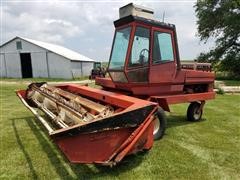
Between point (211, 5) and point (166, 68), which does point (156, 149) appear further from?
point (211, 5)

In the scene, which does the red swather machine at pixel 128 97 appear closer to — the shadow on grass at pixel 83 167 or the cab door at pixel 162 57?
the cab door at pixel 162 57

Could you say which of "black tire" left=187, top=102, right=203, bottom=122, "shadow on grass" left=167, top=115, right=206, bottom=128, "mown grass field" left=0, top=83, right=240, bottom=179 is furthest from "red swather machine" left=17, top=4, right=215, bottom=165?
"mown grass field" left=0, top=83, right=240, bottom=179

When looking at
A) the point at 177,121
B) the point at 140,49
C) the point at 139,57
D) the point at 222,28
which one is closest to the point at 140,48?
the point at 140,49

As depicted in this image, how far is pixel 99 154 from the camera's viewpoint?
11.6 ft

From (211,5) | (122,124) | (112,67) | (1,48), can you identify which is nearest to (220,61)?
(211,5)

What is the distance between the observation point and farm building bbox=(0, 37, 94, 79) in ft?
94.8

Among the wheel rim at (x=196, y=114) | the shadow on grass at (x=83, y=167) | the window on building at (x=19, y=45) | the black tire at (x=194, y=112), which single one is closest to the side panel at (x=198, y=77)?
the black tire at (x=194, y=112)

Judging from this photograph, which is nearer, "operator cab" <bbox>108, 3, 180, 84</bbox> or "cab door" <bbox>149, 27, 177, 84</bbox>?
"operator cab" <bbox>108, 3, 180, 84</bbox>

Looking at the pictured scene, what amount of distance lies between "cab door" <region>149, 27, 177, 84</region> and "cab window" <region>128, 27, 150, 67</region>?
125mm

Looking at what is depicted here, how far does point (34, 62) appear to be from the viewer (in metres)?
30.0

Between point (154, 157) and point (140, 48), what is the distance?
221cm

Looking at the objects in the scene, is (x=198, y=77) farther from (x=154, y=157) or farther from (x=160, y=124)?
(x=154, y=157)

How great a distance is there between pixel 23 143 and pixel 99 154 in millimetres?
2549

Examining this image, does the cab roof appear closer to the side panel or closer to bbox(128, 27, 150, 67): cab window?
bbox(128, 27, 150, 67): cab window
